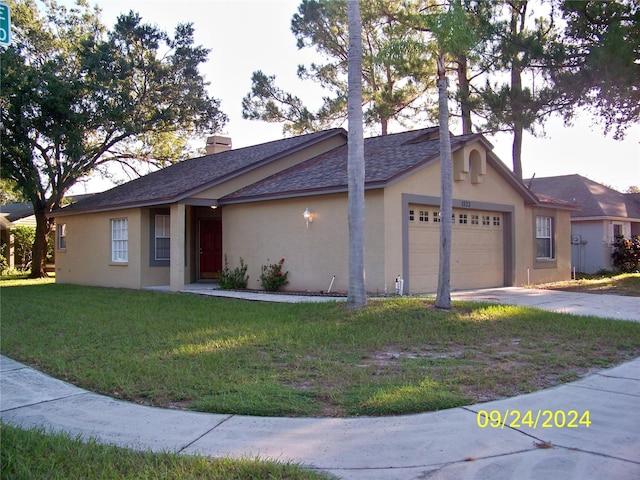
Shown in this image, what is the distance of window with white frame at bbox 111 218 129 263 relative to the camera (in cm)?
1798

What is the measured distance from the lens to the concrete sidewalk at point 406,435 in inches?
159

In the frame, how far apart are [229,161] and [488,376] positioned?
14.7 meters

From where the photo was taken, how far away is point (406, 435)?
4645 mm

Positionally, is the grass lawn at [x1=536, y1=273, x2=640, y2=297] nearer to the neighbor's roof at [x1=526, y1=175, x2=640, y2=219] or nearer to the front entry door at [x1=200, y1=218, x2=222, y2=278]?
the neighbor's roof at [x1=526, y1=175, x2=640, y2=219]

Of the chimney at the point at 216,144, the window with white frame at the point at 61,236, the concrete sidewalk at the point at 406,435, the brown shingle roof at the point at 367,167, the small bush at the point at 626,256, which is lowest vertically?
the concrete sidewalk at the point at 406,435

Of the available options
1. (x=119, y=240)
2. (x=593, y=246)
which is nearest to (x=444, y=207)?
(x=119, y=240)

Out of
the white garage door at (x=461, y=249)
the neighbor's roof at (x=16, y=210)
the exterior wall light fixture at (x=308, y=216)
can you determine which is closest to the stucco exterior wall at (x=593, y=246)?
the white garage door at (x=461, y=249)

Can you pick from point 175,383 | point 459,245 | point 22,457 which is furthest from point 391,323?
point 459,245

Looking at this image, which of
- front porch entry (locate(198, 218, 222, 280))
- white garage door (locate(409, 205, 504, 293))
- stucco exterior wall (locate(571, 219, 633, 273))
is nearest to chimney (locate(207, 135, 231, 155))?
front porch entry (locate(198, 218, 222, 280))

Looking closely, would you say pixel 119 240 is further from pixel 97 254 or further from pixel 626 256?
pixel 626 256

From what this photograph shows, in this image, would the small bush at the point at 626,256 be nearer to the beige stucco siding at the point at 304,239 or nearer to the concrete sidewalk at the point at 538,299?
the concrete sidewalk at the point at 538,299

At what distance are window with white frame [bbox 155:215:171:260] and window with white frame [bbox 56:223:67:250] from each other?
614 centimetres

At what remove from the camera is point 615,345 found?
8039 millimetres

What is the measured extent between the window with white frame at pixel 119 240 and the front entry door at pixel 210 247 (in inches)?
93.8
